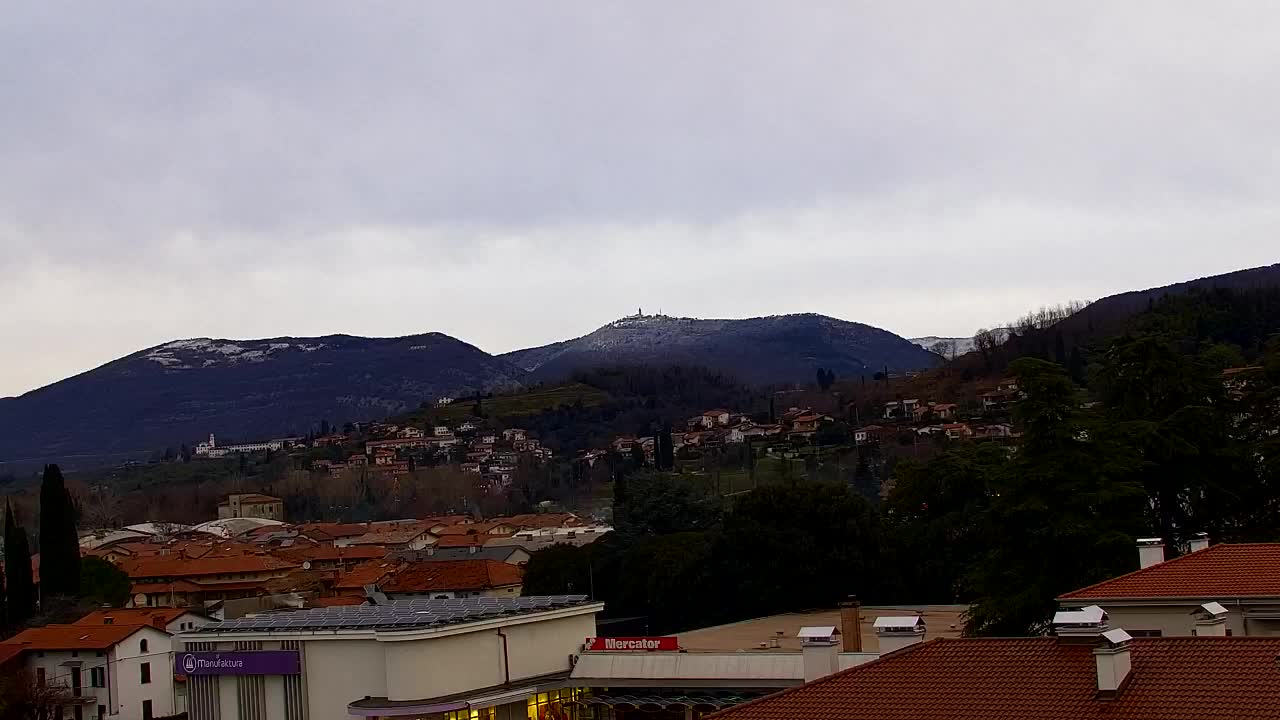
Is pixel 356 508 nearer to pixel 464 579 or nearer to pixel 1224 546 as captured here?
pixel 464 579

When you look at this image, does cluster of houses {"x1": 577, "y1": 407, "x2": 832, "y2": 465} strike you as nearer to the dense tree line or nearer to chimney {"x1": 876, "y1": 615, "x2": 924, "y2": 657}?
the dense tree line

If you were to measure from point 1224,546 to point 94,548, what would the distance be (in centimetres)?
9374

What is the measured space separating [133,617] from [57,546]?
9.16m

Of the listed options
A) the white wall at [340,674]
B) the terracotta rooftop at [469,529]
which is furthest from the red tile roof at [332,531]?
the white wall at [340,674]

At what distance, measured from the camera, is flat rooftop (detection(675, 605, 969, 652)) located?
32.8 m

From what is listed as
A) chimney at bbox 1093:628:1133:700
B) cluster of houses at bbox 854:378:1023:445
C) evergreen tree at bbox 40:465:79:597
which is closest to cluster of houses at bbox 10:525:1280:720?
chimney at bbox 1093:628:1133:700

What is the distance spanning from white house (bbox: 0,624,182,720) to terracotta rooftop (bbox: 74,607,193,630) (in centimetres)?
161

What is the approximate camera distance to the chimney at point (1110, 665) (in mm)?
14422

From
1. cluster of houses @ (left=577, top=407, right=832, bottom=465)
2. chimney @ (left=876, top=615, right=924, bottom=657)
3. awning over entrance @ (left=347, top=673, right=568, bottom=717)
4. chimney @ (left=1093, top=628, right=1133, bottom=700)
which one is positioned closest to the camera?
chimney @ (left=1093, top=628, right=1133, bottom=700)

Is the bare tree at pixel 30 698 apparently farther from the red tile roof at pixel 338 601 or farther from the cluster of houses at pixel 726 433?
the cluster of houses at pixel 726 433

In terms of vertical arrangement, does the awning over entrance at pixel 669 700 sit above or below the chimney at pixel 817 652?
below

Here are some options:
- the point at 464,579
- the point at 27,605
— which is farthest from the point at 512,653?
the point at 464,579

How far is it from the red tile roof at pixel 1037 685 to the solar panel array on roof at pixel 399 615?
37.7 ft

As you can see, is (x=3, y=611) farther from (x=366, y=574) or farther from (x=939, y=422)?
(x=939, y=422)
